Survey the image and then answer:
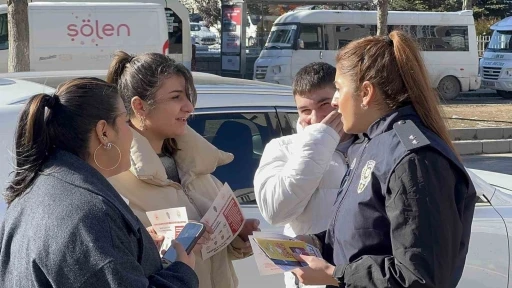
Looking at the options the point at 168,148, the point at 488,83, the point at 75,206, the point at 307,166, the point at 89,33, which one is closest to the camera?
the point at 75,206

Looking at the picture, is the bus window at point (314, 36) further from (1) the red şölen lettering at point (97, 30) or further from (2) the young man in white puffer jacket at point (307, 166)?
(2) the young man in white puffer jacket at point (307, 166)

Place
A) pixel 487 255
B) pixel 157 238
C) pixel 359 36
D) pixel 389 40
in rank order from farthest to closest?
pixel 359 36 → pixel 487 255 → pixel 157 238 → pixel 389 40

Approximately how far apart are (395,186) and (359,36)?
19.2 meters

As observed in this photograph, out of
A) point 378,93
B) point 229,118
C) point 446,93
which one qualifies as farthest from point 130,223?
point 446,93

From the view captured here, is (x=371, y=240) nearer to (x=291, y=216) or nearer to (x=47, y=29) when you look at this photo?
(x=291, y=216)

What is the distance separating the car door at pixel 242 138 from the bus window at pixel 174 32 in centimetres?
1508

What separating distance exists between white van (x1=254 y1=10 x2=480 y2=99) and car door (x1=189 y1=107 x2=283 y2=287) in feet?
53.9

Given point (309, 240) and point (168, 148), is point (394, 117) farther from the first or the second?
point (168, 148)

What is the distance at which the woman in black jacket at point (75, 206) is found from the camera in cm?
178

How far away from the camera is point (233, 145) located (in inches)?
152

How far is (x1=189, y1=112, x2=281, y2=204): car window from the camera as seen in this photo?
3750mm

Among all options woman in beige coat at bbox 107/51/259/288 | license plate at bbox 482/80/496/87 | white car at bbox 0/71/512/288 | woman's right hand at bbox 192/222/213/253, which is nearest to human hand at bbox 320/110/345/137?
woman in beige coat at bbox 107/51/259/288

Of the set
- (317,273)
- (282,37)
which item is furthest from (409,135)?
(282,37)

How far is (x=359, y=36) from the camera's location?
20.9 m
